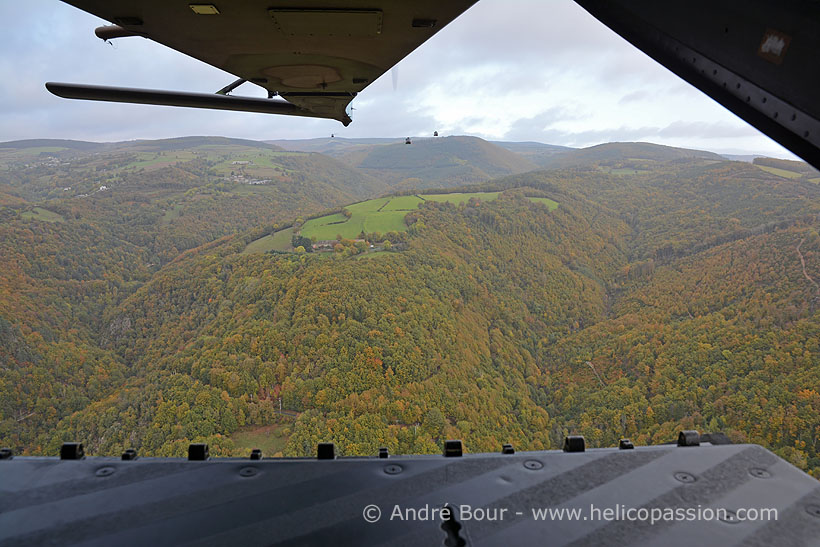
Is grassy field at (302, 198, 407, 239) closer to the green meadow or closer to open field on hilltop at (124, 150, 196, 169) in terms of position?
the green meadow

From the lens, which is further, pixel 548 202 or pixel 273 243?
pixel 548 202

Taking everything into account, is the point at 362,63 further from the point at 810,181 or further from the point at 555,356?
the point at 810,181

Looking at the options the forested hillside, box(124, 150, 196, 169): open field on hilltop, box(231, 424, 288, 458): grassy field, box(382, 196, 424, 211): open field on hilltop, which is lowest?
box(231, 424, 288, 458): grassy field

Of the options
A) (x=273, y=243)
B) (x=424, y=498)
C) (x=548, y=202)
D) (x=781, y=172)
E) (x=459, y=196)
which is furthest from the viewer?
(x=548, y=202)

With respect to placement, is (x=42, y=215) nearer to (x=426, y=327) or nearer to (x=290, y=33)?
(x=426, y=327)

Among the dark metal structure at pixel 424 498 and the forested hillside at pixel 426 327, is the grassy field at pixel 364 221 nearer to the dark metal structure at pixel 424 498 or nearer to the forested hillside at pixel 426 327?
the forested hillside at pixel 426 327

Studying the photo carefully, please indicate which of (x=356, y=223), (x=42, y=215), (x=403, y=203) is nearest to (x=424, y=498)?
(x=356, y=223)

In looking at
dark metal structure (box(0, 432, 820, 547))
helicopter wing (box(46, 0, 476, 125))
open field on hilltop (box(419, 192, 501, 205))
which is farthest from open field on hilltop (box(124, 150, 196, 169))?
dark metal structure (box(0, 432, 820, 547))
